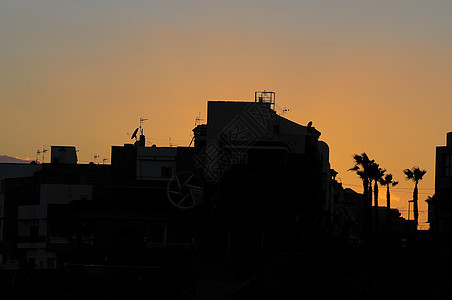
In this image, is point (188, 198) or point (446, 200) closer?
point (446, 200)

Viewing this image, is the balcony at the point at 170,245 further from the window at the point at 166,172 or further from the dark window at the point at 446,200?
the dark window at the point at 446,200

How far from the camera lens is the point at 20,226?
128 metres

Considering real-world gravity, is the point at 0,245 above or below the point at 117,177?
below

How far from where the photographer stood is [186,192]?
113m

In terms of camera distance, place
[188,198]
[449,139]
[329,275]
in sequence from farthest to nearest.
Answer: [449,139]
[188,198]
[329,275]

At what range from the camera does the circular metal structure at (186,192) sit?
111m

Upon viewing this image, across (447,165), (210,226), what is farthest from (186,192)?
(447,165)

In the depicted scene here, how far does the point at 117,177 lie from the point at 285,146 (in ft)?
97.3

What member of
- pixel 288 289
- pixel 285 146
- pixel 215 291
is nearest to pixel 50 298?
pixel 215 291

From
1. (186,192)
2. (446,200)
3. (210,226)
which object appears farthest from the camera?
(186,192)

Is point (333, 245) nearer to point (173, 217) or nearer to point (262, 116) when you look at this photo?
point (173, 217)

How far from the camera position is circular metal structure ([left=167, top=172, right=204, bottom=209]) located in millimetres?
110625

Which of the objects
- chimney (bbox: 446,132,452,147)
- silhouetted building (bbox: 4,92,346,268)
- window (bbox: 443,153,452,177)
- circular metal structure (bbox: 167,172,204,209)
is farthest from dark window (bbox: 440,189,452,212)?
circular metal structure (bbox: 167,172,204,209)

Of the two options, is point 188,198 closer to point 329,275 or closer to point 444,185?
point 444,185
